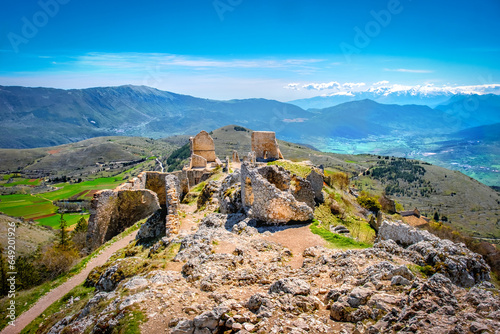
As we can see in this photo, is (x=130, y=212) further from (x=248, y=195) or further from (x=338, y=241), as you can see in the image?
(x=338, y=241)

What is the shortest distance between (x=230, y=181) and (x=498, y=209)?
7236 inches

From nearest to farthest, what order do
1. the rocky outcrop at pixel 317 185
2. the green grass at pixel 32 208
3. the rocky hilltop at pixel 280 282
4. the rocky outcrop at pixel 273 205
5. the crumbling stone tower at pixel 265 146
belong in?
the rocky hilltop at pixel 280 282, the rocky outcrop at pixel 273 205, the rocky outcrop at pixel 317 185, the crumbling stone tower at pixel 265 146, the green grass at pixel 32 208

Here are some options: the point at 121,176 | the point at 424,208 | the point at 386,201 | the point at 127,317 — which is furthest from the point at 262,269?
the point at 121,176

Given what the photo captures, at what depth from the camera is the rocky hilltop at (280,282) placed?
5812mm

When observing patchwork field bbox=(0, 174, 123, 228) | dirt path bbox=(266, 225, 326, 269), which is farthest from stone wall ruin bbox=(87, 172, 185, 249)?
patchwork field bbox=(0, 174, 123, 228)

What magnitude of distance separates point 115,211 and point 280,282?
664 inches

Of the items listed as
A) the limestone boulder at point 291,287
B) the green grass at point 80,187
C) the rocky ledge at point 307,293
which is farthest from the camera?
the green grass at point 80,187

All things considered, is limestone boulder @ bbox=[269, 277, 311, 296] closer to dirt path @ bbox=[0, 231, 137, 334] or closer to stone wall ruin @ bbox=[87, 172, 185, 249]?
stone wall ruin @ bbox=[87, 172, 185, 249]

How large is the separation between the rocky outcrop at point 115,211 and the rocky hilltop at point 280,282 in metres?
3.98

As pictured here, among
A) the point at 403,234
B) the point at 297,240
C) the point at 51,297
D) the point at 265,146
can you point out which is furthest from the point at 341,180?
the point at 51,297

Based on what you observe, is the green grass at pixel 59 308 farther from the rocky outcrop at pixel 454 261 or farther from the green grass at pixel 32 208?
the green grass at pixel 32 208

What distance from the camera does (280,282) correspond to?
823 centimetres

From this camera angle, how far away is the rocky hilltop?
19.1ft

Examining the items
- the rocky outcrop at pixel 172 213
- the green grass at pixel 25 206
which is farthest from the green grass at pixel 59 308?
the green grass at pixel 25 206
